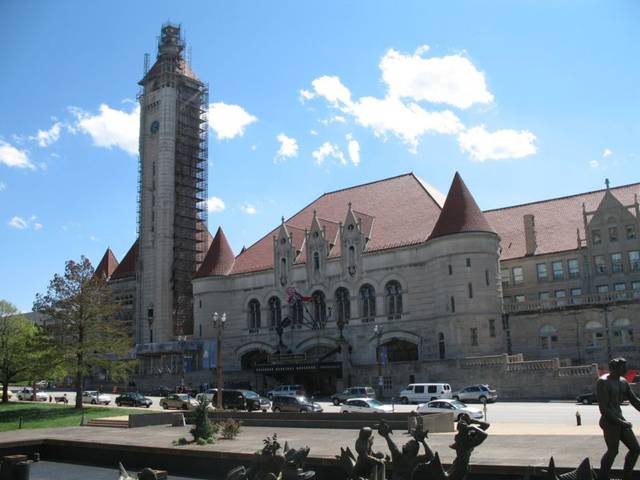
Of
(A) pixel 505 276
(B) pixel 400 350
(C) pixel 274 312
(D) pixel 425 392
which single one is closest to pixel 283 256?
(C) pixel 274 312

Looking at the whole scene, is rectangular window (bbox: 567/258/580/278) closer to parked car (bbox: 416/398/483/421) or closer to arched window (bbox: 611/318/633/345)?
arched window (bbox: 611/318/633/345)

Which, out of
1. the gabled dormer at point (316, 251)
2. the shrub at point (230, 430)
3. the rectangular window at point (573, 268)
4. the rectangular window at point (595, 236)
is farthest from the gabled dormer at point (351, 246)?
the shrub at point (230, 430)

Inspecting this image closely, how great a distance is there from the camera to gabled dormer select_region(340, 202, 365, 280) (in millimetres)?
59625

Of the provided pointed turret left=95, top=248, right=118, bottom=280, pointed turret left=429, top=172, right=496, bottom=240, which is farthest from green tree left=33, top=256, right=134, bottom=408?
pointed turret left=95, top=248, right=118, bottom=280

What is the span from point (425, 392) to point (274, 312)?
984 inches

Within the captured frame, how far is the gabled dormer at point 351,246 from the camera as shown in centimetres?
5962

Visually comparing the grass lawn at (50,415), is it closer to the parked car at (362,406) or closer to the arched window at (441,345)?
the parked car at (362,406)

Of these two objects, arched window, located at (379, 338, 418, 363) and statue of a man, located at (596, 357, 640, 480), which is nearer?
statue of a man, located at (596, 357, 640, 480)

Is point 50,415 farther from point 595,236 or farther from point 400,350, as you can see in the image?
point 595,236

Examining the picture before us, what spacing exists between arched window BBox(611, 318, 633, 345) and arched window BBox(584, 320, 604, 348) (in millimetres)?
938

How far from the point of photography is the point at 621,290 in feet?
166

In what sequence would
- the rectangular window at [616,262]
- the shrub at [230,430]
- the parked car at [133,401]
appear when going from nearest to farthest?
1. the shrub at [230,430]
2. the parked car at [133,401]
3. the rectangular window at [616,262]

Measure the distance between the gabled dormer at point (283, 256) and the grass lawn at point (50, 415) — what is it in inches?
992

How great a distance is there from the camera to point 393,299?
57594 millimetres
